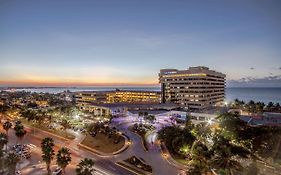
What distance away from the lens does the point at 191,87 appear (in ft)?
518

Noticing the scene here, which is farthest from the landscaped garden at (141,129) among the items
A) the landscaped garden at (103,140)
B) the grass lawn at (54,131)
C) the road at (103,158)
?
the grass lawn at (54,131)

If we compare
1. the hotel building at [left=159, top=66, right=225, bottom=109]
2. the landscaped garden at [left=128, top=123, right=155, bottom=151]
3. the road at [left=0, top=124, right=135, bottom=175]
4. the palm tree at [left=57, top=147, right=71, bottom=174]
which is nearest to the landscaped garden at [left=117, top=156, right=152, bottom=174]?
the road at [left=0, top=124, right=135, bottom=175]

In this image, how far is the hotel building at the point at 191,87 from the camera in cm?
15588

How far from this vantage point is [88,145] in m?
74.1

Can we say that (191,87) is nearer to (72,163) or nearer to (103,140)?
(103,140)

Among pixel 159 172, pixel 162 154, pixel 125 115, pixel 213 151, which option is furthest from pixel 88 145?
pixel 125 115

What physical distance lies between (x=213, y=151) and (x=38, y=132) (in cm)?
7097

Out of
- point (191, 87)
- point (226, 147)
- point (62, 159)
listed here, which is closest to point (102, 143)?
point (62, 159)

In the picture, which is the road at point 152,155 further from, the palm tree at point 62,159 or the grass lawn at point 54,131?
the grass lawn at point 54,131

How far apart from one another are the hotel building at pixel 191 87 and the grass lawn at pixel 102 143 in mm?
87594

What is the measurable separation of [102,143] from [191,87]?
3746 inches

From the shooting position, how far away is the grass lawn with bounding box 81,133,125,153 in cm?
6995

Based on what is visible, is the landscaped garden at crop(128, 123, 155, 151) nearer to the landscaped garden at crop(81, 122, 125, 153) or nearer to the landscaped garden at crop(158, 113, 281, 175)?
the landscaped garden at crop(81, 122, 125, 153)

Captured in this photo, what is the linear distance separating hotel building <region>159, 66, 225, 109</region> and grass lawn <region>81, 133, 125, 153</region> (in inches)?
3449
